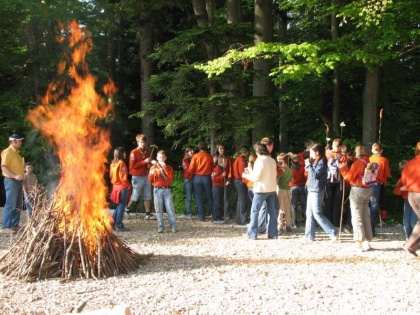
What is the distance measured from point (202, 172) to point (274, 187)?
3537mm

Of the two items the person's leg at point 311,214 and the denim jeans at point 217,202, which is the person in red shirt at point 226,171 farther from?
the person's leg at point 311,214

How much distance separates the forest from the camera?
545 inches

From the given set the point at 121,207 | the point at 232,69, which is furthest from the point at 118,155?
the point at 232,69

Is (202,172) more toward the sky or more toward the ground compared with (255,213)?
more toward the sky

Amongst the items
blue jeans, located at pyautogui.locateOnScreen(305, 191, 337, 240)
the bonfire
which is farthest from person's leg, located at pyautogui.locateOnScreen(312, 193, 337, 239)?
the bonfire

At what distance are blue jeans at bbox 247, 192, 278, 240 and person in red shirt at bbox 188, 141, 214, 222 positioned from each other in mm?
3281

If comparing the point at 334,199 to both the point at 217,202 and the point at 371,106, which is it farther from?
the point at 371,106

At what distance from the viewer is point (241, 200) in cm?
1347

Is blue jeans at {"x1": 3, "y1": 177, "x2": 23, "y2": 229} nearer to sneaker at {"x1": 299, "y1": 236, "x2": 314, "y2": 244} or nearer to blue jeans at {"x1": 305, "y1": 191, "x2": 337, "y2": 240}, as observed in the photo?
sneaker at {"x1": 299, "y1": 236, "x2": 314, "y2": 244}

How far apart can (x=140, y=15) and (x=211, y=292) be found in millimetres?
15316

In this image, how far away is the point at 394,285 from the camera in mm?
7129

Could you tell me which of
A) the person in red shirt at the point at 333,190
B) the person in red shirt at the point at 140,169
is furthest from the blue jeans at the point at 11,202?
the person in red shirt at the point at 333,190

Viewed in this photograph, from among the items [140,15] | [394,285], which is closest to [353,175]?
[394,285]

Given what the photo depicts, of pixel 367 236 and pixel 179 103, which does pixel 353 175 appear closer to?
pixel 367 236
